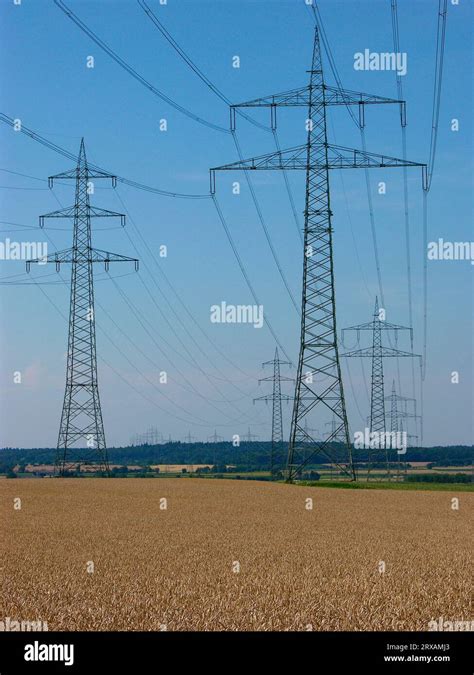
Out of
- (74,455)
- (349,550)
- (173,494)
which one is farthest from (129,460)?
(349,550)

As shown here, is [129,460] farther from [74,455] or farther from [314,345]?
[314,345]

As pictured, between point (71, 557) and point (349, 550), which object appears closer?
point (71, 557)

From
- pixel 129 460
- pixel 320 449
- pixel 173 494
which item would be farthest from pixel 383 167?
pixel 129 460

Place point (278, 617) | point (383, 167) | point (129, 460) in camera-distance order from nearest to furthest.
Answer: point (278, 617) < point (383, 167) < point (129, 460)
